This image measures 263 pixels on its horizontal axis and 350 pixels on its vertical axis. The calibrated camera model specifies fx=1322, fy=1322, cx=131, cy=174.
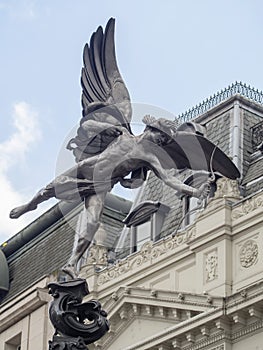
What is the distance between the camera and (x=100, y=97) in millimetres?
18938

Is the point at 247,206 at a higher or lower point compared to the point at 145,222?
lower

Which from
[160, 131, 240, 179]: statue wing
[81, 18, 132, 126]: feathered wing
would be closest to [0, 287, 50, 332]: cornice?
[81, 18, 132, 126]: feathered wing

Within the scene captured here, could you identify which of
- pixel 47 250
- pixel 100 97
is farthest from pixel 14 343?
pixel 100 97

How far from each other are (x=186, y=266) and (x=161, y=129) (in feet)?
83.7

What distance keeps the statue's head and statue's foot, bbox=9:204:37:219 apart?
1.95 meters

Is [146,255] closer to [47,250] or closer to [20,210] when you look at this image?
[47,250]

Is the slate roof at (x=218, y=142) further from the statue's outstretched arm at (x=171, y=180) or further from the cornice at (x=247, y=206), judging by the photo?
the statue's outstretched arm at (x=171, y=180)

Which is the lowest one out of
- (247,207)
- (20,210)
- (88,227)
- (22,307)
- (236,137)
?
(88,227)

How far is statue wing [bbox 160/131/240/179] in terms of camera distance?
57.8 ft

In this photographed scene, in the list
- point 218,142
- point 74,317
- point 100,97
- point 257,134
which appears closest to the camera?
point 74,317

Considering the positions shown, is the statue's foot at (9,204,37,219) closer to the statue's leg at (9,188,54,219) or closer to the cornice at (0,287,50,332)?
the statue's leg at (9,188,54,219)

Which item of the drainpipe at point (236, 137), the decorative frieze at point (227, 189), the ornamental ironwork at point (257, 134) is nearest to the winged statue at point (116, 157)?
the decorative frieze at point (227, 189)

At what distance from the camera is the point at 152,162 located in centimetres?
1730

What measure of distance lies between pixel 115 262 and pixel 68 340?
30708 mm
